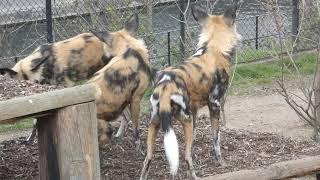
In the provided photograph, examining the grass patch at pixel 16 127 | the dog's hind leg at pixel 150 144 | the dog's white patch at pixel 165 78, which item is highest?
the dog's white patch at pixel 165 78

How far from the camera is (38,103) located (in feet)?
8.55

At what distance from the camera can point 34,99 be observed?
8.55ft

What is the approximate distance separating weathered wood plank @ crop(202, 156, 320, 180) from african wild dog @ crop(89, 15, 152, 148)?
1.20 m

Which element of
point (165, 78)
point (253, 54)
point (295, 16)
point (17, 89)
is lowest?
point (253, 54)

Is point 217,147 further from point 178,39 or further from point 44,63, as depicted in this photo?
point 178,39

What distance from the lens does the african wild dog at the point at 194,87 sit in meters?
3.93

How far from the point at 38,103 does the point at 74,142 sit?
247mm

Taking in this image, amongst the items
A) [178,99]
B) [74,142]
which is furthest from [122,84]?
[74,142]

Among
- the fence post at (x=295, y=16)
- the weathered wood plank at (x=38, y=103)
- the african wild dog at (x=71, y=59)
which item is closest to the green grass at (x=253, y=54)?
the fence post at (x=295, y=16)

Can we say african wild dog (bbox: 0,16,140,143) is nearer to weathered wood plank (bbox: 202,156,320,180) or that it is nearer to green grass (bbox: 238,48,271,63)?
weathered wood plank (bbox: 202,156,320,180)

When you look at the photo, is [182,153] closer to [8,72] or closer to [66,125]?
[8,72]

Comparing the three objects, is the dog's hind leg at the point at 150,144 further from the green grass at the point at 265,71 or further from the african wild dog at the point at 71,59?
the green grass at the point at 265,71

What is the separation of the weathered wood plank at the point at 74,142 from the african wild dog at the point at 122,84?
135 cm

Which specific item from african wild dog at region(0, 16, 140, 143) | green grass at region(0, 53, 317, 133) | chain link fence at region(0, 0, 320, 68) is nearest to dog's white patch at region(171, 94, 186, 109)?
african wild dog at region(0, 16, 140, 143)
